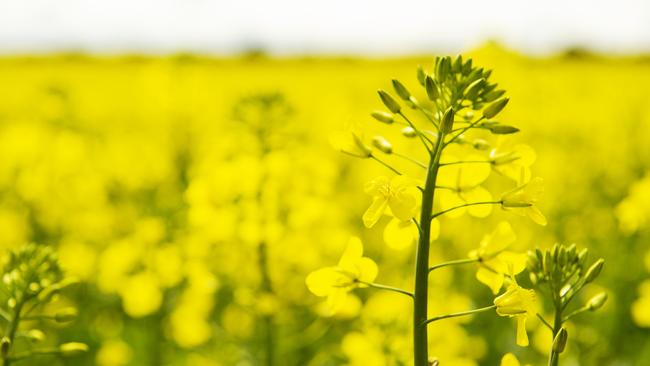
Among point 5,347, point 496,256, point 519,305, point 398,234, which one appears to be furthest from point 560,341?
point 5,347

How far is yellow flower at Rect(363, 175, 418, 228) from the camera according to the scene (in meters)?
1.36

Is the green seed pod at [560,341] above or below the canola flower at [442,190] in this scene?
below

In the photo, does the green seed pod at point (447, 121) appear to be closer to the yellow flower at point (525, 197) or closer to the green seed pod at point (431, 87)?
the green seed pod at point (431, 87)

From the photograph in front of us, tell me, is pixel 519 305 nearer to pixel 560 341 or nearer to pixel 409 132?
pixel 560 341

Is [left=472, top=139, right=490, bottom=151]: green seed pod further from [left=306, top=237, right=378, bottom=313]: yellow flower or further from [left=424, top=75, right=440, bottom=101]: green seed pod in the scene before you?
[left=306, top=237, right=378, bottom=313]: yellow flower

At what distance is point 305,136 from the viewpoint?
348 cm

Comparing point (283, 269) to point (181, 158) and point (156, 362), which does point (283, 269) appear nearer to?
point (156, 362)

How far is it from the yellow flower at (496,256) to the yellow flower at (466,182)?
50mm

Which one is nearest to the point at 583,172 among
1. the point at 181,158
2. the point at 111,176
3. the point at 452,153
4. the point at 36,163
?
the point at 181,158

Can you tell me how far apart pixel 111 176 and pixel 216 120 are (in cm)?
332

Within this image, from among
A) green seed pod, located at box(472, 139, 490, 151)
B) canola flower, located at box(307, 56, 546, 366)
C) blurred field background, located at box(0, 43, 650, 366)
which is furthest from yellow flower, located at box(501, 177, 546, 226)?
blurred field background, located at box(0, 43, 650, 366)

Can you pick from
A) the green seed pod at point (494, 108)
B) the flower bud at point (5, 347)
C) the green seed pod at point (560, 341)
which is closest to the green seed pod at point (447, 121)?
the green seed pod at point (494, 108)

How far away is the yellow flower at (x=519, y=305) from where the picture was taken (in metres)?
1.34

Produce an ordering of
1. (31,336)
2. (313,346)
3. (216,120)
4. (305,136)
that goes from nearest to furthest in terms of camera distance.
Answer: (31,336), (305,136), (313,346), (216,120)
